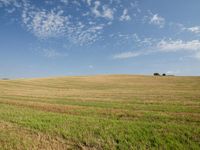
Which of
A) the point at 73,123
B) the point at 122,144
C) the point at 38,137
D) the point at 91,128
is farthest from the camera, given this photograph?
the point at 73,123

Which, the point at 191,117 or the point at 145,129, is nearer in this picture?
the point at 145,129

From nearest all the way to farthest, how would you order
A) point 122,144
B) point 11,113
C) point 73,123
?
point 122,144 < point 73,123 < point 11,113

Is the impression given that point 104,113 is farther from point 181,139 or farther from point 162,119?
point 181,139

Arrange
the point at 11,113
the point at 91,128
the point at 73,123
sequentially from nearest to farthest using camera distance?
the point at 91,128 < the point at 73,123 < the point at 11,113

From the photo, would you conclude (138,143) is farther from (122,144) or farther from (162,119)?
(162,119)

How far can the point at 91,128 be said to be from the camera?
40.8 feet

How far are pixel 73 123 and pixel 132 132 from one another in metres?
3.78

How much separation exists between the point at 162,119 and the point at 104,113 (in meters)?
4.39

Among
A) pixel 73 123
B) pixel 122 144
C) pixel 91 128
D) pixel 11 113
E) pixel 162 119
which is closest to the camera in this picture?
pixel 122 144

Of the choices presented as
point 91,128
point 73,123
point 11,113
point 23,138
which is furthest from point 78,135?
point 11,113

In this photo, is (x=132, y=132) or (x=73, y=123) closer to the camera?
(x=132, y=132)

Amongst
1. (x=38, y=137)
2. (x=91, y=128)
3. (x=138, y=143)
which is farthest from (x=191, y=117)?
(x=38, y=137)

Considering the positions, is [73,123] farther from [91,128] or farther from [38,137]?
[38,137]

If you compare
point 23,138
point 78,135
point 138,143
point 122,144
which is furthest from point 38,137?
point 138,143
